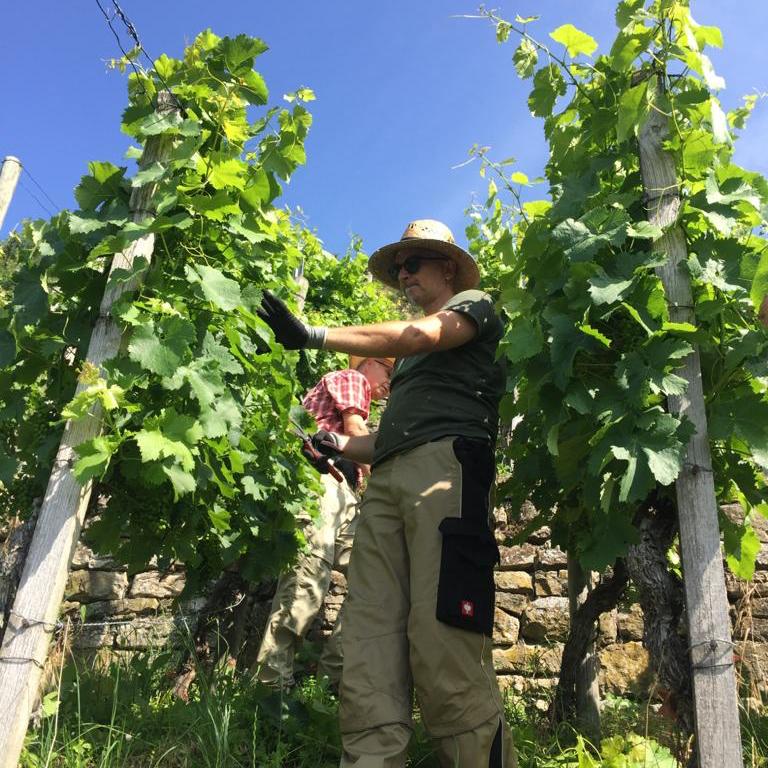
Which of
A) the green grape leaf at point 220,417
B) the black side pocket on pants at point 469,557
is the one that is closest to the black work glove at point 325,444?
the green grape leaf at point 220,417

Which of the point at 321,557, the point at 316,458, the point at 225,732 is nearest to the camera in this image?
the point at 225,732

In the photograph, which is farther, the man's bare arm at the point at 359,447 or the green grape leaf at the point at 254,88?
the man's bare arm at the point at 359,447

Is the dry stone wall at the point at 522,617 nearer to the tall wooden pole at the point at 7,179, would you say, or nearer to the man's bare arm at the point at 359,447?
the man's bare arm at the point at 359,447

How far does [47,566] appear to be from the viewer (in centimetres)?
200

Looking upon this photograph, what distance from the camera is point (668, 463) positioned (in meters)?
1.79

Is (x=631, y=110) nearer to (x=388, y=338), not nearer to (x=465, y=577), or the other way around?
(x=388, y=338)

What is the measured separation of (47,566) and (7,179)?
21.5 ft

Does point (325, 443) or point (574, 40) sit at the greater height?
point (574, 40)

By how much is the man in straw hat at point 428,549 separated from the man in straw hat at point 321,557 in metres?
0.95

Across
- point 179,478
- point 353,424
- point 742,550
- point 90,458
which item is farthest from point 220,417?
point 742,550

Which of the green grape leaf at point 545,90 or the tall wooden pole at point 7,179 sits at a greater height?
the tall wooden pole at point 7,179

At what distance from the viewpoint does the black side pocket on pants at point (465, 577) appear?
85.2 inches

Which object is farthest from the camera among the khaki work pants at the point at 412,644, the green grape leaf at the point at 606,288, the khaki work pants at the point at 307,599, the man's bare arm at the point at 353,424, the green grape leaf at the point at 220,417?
the man's bare arm at the point at 353,424

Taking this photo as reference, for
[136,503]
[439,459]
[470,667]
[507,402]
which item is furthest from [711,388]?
[136,503]
